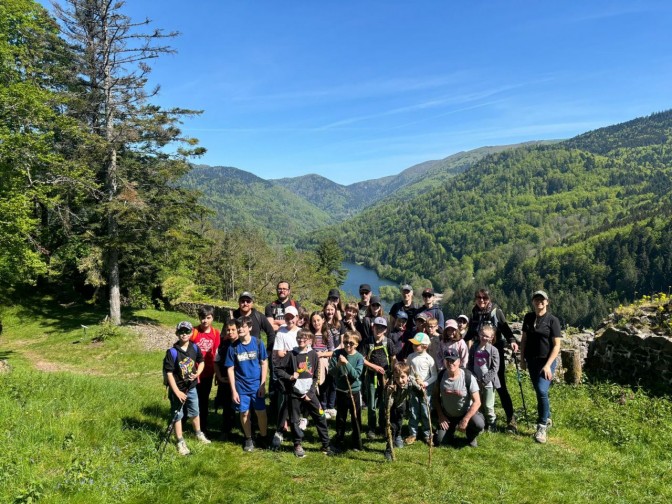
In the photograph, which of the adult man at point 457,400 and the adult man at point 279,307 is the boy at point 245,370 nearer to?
the adult man at point 279,307

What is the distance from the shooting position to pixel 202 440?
585 centimetres

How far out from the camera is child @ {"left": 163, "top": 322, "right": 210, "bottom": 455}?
17.3 feet

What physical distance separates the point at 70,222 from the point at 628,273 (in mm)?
134364

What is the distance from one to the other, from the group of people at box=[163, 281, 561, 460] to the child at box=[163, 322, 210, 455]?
0.01 meters

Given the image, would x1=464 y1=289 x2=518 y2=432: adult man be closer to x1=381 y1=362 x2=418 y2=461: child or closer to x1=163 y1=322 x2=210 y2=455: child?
x1=381 y1=362 x2=418 y2=461: child

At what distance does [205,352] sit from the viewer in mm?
6137

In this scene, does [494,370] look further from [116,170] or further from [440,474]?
[116,170]

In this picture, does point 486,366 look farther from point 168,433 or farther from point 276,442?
point 168,433

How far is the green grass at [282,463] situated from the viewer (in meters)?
4.41

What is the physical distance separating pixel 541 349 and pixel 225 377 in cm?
494

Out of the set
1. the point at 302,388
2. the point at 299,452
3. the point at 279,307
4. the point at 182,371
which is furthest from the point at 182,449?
the point at 279,307

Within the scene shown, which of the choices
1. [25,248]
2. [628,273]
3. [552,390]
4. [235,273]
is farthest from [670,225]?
[25,248]

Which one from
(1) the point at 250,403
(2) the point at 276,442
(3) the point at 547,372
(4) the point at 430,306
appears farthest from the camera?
(4) the point at 430,306

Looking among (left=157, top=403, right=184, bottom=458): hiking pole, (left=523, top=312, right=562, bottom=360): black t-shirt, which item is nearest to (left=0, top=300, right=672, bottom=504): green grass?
(left=157, top=403, right=184, bottom=458): hiking pole
